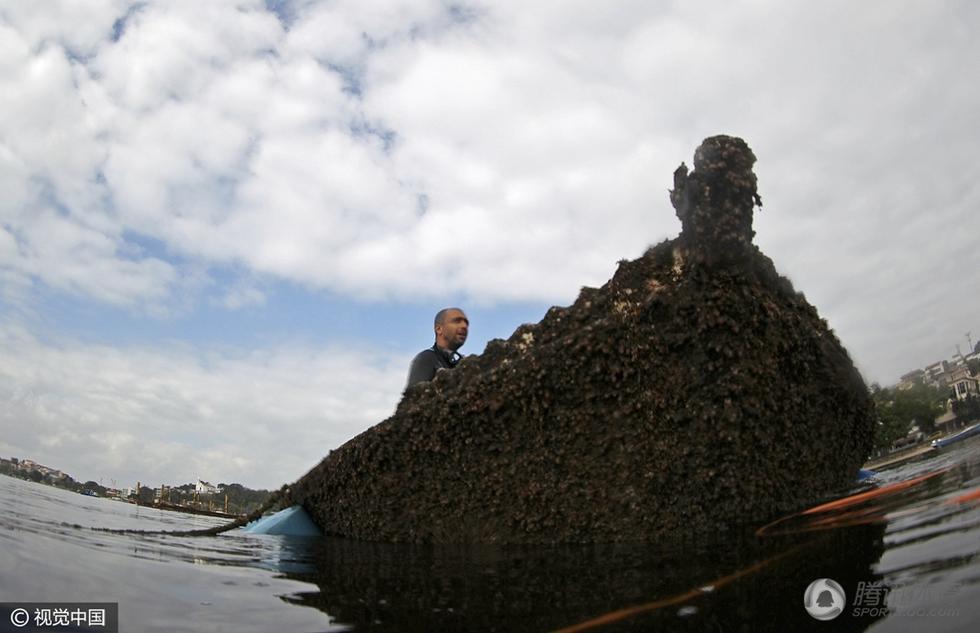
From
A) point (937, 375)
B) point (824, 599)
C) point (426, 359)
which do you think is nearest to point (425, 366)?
point (426, 359)

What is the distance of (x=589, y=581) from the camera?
227cm

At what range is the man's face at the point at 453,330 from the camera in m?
5.56

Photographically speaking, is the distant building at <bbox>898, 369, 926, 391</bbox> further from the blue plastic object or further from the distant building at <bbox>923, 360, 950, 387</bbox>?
the blue plastic object

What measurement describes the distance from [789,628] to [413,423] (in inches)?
95.3

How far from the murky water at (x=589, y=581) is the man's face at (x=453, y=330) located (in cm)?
249

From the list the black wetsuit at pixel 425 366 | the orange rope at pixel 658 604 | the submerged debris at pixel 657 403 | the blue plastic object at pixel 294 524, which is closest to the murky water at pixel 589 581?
the orange rope at pixel 658 604

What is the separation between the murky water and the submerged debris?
0.25 metres

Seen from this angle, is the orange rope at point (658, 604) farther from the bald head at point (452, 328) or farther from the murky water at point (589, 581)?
the bald head at point (452, 328)

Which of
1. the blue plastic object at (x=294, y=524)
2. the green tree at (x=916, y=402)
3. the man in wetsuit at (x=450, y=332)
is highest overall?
the man in wetsuit at (x=450, y=332)

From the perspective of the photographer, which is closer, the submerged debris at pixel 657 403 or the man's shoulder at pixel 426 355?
the submerged debris at pixel 657 403

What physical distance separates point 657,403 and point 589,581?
114 centimetres

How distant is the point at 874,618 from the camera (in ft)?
5.14

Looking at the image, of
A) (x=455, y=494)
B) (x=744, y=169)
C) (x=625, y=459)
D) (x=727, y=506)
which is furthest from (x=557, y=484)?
(x=744, y=169)

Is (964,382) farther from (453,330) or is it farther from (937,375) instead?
(453,330)
